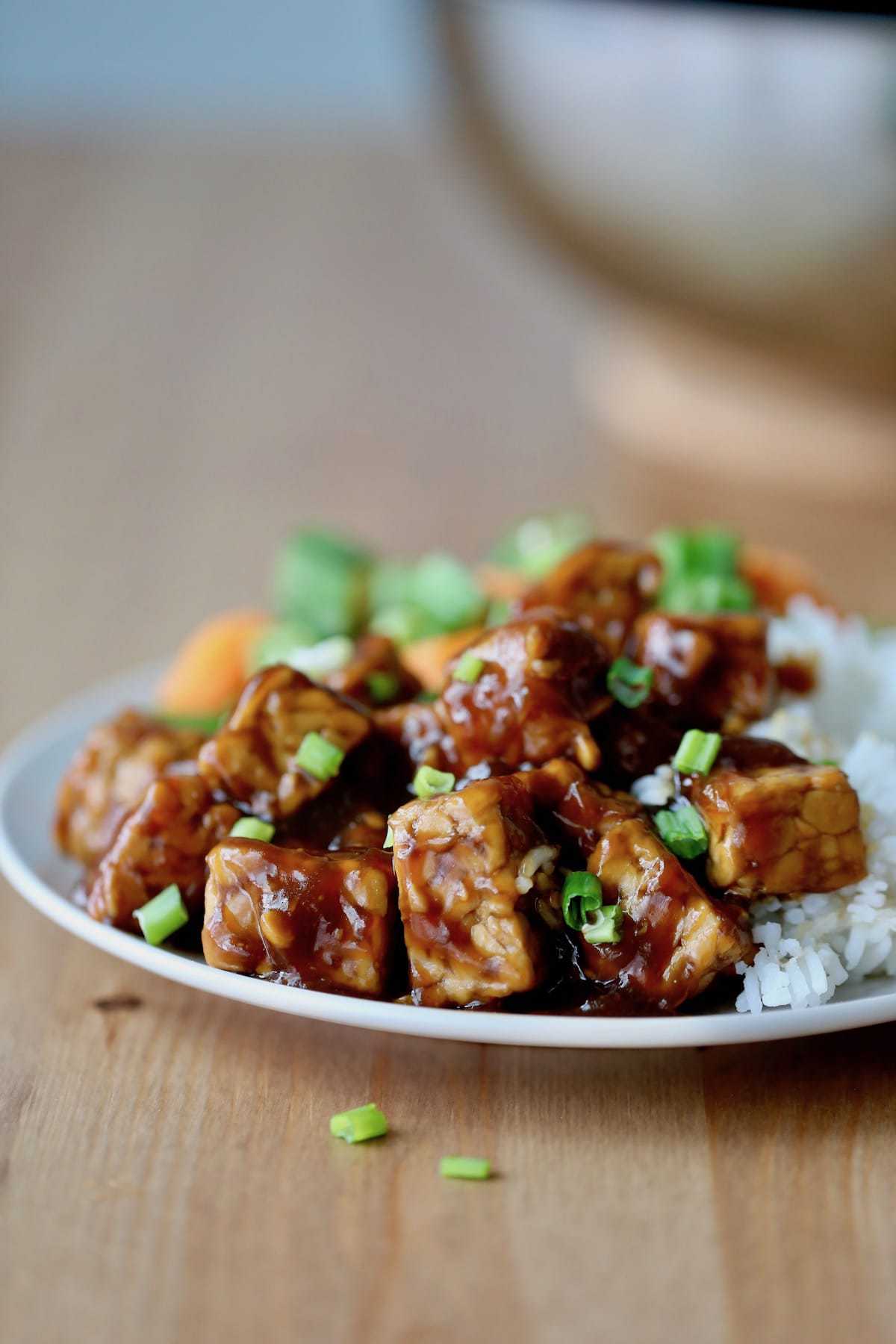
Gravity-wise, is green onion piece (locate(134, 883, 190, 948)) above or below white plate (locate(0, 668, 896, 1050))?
above

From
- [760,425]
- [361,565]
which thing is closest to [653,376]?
[760,425]

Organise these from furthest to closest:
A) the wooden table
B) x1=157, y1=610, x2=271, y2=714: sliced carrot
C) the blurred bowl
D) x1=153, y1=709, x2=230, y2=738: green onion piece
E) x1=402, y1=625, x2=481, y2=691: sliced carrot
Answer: the blurred bowl → x1=157, y1=610, x2=271, y2=714: sliced carrot → x1=402, y1=625, x2=481, y2=691: sliced carrot → x1=153, y1=709, x2=230, y2=738: green onion piece → the wooden table

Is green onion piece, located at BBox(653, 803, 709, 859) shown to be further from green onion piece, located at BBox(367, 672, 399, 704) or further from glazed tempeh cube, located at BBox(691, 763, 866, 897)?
green onion piece, located at BBox(367, 672, 399, 704)

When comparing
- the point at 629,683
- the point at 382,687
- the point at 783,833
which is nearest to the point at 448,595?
the point at 382,687

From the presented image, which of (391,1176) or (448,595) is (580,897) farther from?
(448,595)

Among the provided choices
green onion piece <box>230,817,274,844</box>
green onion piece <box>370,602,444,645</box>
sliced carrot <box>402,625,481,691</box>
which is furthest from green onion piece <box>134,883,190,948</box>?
green onion piece <box>370,602,444,645</box>

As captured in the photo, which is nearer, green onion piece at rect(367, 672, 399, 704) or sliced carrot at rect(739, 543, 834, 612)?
green onion piece at rect(367, 672, 399, 704)

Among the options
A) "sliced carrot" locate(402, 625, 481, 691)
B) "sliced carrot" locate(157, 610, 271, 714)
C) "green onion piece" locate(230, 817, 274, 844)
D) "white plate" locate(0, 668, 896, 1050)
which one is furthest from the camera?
"sliced carrot" locate(157, 610, 271, 714)
